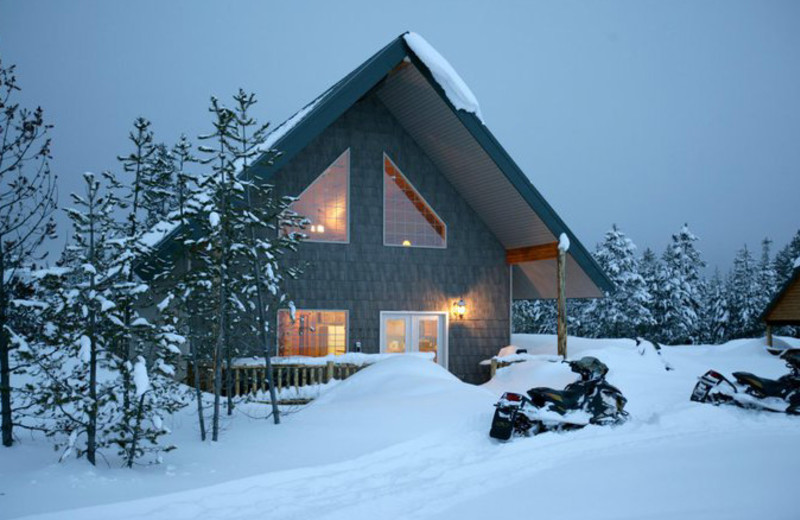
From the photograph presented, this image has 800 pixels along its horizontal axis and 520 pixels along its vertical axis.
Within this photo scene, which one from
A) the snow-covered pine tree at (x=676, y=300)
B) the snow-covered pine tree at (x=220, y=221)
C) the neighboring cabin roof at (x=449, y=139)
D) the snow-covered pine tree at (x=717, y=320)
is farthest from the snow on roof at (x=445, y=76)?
the snow-covered pine tree at (x=717, y=320)

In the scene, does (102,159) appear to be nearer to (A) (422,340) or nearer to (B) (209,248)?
(A) (422,340)

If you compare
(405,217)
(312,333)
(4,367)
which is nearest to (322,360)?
(312,333)

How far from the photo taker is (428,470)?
680 centimetres

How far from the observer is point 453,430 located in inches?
330

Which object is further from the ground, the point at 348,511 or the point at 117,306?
the point at 117,306

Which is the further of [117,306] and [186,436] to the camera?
[186,436]

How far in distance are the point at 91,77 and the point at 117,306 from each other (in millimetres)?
159153

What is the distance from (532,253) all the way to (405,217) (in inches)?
133

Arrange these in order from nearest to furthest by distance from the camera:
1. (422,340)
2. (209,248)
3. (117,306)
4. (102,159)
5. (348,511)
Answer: (348,511)
(117,306)
(209,248)
(422,340)
(102,159)

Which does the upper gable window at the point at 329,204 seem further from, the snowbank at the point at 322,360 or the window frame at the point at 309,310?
the snowbank at the point at 322,360

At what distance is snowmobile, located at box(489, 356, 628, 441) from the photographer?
8.14 metres

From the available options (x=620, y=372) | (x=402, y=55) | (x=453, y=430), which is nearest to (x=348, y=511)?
(x=453, y=430)

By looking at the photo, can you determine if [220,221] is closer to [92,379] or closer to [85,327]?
[85,327]

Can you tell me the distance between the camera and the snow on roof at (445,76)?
1370 cm
